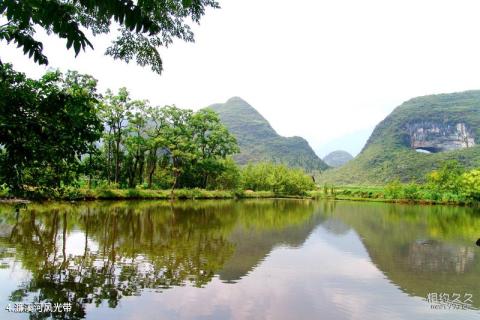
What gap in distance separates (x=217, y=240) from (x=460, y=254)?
35.5 feet

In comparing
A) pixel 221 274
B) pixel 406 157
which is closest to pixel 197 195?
pixel 221 274

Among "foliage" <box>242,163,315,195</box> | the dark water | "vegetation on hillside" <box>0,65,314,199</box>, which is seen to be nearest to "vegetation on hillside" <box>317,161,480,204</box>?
"foliage" <box>242,163,315,195</box>

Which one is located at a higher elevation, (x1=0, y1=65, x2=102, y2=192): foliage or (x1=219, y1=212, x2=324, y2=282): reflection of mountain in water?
(x1=0, y1=65, x2=102, y2=192): foliage

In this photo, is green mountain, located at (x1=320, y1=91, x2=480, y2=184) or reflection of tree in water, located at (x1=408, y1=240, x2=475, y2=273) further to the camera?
green mountain, located at (x1=320, y1=91, x2=480, y2=184)

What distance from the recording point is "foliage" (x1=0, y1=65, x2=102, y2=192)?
4363 millimetres

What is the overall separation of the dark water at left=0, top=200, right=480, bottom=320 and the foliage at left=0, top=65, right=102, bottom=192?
3.62 meters

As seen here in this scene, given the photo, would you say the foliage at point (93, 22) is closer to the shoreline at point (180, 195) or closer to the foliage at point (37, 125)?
the foliage at point (37, 125)

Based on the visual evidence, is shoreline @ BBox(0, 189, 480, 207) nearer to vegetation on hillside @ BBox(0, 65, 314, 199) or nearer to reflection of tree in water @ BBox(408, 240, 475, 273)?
vegetation on hillside @ BBox(0, 65, 314, 199)

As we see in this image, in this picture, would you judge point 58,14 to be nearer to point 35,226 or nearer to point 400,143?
point 35,226

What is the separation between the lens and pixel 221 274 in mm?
10602

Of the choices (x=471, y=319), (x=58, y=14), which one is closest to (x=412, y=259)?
(x=471, y=319)

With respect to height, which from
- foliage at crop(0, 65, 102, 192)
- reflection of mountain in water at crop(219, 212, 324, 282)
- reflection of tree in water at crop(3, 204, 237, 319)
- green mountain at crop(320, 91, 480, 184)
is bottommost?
reflection of mountain in water at crop(219, 212, 324, 282)

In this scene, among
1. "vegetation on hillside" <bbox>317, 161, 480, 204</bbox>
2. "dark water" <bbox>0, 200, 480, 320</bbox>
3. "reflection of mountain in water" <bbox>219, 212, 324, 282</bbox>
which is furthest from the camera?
"vegetation on hillside" <bbox>317, 161, 480, 204</bbox>

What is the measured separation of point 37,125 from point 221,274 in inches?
293
